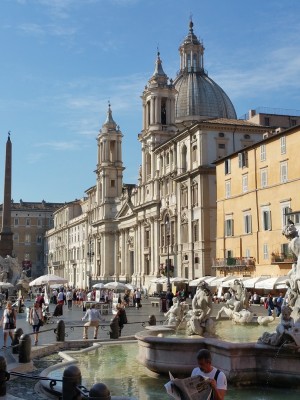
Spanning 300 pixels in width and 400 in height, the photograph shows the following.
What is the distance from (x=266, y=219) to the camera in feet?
125

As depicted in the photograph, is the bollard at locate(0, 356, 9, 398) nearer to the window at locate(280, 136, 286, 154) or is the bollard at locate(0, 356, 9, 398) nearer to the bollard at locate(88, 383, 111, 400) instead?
the bollard at locate(88, 383, 111, 400)

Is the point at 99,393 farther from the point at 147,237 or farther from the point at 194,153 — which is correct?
the point at 147,237

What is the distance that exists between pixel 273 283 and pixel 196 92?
137 feet

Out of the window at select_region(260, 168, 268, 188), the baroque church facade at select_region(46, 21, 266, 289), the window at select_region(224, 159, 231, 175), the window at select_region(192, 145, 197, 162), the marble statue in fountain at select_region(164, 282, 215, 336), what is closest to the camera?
the marble statue in fountain at select_region(164, 282, 215, 336)

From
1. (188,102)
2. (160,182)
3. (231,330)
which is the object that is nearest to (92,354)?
(231,330)

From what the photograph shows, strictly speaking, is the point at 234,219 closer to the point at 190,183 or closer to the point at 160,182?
the point at 190,183

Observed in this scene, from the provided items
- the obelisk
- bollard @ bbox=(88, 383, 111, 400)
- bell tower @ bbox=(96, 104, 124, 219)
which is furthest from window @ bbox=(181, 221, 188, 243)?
bollard @ bbox=(88, 383, 111, 400)

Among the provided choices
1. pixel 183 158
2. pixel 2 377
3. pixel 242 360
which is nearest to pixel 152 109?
pixel 183 158

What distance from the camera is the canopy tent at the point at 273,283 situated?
31.8 meters

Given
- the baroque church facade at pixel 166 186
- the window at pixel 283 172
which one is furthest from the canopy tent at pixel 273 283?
the baroque church facade at pixel 166 186

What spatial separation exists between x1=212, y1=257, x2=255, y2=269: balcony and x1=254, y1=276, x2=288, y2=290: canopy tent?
586cm

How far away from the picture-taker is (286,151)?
3597 cm

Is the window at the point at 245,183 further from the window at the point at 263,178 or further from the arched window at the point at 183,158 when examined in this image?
the arched window at the point at 183,158

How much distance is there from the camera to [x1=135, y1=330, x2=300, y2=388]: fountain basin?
10086 mm
